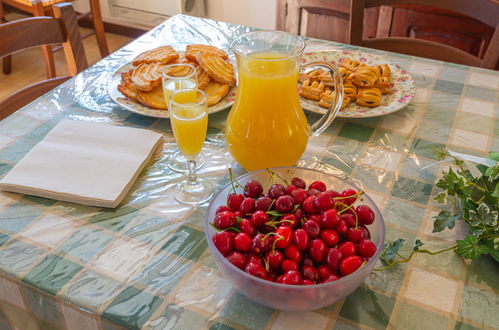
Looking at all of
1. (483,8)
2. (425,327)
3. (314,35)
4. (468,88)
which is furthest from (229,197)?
(314,35)

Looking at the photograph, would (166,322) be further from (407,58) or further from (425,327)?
(407,58)

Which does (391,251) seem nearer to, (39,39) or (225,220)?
(225,220)

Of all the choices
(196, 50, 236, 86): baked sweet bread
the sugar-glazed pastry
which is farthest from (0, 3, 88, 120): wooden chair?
the sugar-glazed pastry

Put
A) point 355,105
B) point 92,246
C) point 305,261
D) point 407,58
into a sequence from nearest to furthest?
point 305,261, point 92,246, point 355,105, point 407,58

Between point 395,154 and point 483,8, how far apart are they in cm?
67

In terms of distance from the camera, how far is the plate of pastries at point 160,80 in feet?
3.52

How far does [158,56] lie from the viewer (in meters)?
1.19

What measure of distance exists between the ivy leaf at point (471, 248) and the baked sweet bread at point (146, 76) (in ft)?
2.30

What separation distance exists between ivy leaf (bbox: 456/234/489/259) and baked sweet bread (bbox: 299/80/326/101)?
48 centimetres

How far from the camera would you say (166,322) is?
644mm

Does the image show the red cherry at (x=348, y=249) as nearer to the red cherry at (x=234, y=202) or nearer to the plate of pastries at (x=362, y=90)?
the red cherry at (x=234, y=202)

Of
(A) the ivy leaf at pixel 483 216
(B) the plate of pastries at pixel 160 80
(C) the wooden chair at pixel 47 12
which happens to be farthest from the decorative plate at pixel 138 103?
(C) the wooden chair at pixel 47 12

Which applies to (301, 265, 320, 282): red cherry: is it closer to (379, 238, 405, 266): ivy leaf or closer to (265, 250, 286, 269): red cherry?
(265, 250, 286, 269): red cherry

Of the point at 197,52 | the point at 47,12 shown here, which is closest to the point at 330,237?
the point at 197,52
